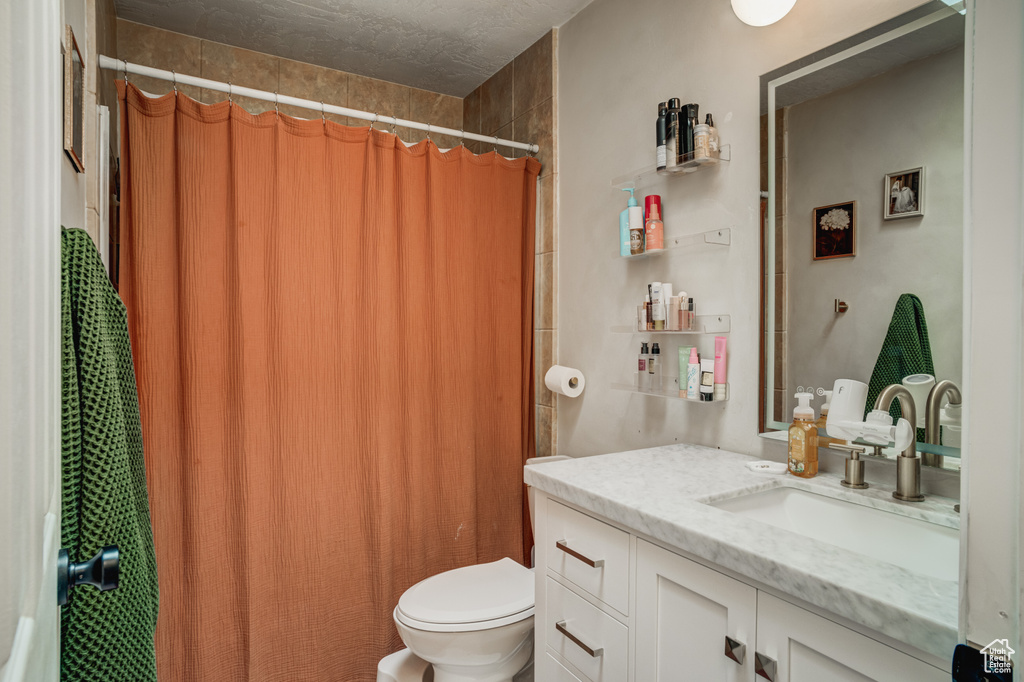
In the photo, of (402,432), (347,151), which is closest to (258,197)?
(347,151)

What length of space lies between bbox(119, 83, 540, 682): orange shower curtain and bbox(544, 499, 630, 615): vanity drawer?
891mm

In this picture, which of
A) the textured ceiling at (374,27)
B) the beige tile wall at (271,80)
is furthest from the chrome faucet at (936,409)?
the beige tile wall at (271,80)

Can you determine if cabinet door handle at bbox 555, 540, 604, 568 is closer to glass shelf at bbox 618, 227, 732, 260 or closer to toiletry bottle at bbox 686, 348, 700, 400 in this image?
toiletry bottle at bbox 686, 348, 700, 400

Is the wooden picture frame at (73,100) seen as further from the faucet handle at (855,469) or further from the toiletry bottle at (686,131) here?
the faucet handle at (855,469)

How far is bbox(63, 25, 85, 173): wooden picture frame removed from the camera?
3.39 feet

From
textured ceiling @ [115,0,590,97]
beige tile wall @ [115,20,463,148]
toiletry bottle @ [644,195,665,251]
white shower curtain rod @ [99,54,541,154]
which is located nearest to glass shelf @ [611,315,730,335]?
toiletry bottle @ [644,195,665,251]

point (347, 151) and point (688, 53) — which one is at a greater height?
point (688, 53)

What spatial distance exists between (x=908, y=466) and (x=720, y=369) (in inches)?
20.1

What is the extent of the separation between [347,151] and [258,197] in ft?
1.17

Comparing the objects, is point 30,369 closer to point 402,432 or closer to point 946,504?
point 946,504

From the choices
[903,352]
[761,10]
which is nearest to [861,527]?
[903,352]

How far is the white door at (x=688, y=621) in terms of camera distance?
0.86 metres

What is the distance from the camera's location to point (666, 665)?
989mm

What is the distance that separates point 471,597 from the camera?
1.63 m
